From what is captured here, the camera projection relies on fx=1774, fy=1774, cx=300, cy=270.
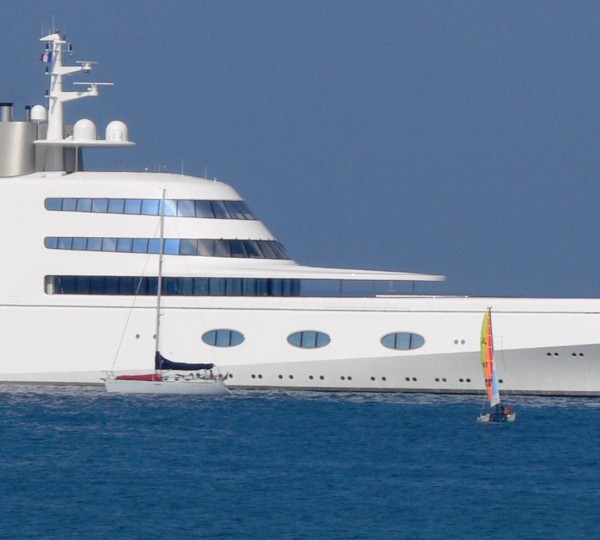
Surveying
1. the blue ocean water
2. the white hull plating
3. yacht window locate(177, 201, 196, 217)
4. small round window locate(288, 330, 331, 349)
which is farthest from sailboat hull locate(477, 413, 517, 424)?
yacht window locate(177, 201, 196, 217)

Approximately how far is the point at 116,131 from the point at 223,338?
7503mm

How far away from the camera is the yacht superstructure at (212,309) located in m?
49.1

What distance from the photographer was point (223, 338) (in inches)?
1981

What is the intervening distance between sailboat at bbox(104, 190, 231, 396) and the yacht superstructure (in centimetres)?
36

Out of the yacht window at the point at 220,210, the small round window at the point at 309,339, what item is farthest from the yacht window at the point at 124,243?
the small round window at the point at 309,339

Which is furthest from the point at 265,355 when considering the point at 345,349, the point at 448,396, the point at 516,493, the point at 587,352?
the point at 516,493

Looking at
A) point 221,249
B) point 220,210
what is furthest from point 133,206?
point 221,249

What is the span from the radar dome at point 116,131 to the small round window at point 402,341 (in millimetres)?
10402

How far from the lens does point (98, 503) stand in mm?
37812

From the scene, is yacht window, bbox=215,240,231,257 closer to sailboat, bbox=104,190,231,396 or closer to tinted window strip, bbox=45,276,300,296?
tinted window strip, bbox=45,276,300,296

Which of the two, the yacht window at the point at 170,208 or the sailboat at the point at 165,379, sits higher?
the yacht window at the point at 170,208

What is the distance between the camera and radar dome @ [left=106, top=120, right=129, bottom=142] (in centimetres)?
5316

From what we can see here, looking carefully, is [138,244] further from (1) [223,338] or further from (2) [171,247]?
(1) [223,338]

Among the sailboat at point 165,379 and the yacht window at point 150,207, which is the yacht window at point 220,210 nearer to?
the sailboat at point 165,379
